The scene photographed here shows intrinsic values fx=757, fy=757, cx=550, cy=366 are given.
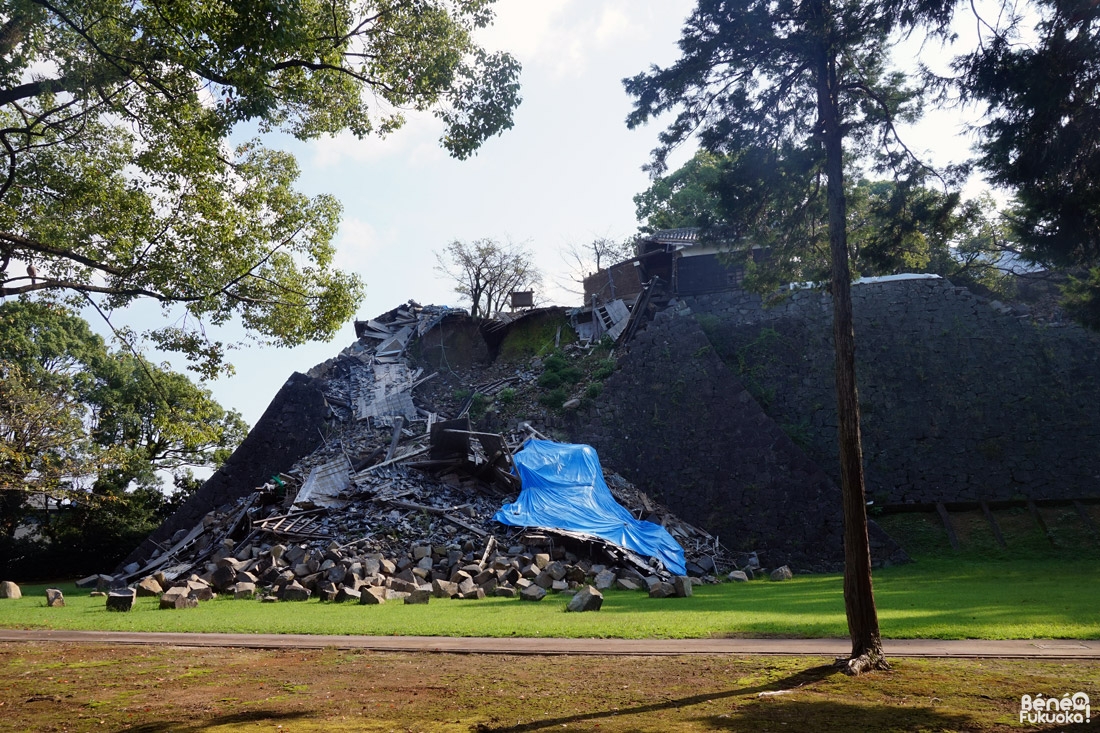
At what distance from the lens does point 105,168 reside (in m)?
11.2

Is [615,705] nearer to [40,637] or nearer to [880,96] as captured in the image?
[880,96]

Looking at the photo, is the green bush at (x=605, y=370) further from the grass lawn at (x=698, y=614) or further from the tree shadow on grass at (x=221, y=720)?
the tree shadow on grass at (x=221, y=720)

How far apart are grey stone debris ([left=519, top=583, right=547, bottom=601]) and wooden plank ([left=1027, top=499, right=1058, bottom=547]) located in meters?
15.6

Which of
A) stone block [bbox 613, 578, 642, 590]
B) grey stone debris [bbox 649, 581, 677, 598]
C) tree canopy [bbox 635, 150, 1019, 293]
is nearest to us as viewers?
tree canopy [bbox 635, 150, 1019, 293]

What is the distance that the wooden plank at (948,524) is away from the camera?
21828mm

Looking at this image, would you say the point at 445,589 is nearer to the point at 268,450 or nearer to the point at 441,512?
the point at 441,512

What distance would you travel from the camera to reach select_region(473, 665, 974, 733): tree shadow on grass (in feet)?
18.1

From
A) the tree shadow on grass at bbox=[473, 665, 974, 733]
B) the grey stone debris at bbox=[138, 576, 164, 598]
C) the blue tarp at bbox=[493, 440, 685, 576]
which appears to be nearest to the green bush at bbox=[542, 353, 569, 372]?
the blue tarp at bbox=[493, 440, 685, 576]

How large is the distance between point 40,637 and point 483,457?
40.2 ft

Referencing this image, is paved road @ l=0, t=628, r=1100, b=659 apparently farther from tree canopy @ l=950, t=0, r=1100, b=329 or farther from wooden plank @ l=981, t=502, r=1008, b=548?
wooden plank @ l=981, t=502, r=1008, b=548

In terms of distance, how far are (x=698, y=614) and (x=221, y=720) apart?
300 inches

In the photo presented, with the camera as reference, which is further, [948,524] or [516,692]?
[948,524]

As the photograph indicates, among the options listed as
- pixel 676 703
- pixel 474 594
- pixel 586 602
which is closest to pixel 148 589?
pixel 474 594

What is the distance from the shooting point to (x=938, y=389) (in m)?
25.5
